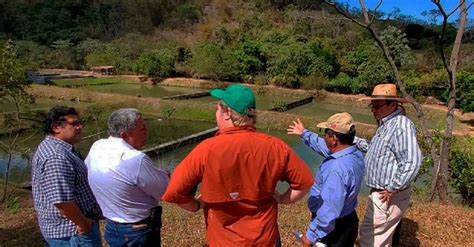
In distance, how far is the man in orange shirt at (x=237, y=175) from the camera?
1.83 meters

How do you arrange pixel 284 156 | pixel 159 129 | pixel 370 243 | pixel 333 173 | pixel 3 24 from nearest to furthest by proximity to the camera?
pixel 284 156
pixel 333 173
pixel 370 243
pixel 159 129
pixel 3 24

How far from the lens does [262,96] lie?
1025 inches

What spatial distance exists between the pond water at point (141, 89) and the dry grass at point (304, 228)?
21.2m

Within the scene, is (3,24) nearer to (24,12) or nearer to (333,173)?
(24,12)

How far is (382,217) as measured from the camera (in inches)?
108

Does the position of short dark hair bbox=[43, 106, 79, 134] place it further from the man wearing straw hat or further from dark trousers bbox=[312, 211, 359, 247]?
the man wearing straw hat

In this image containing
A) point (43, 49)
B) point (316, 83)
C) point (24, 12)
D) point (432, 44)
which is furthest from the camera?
point (24, 12)

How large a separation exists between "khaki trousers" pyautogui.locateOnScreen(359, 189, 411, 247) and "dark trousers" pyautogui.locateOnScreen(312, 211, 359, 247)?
325mm

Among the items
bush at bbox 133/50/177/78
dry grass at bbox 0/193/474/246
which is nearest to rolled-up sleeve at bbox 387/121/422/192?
dry grass at bbox 0/193/474/246

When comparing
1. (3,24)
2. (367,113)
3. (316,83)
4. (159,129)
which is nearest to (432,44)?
(316,83)

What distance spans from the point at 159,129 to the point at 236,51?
586 inches

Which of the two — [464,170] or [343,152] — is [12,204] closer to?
[343,152]

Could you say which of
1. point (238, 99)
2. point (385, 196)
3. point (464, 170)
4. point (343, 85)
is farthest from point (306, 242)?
point (343, 85)

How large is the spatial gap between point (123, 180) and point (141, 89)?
86.8ft
